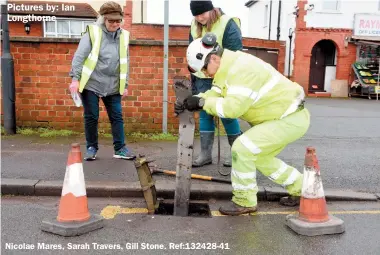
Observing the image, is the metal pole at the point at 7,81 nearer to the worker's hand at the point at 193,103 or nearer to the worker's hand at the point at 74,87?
the worker's hand at the point at 74,87

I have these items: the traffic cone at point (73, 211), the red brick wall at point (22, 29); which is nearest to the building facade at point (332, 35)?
the red brick wall at point (22, 29)

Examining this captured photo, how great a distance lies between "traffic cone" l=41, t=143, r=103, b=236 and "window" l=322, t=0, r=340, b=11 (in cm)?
2098

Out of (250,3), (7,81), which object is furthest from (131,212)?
(250,3)

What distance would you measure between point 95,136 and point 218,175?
1.70 m

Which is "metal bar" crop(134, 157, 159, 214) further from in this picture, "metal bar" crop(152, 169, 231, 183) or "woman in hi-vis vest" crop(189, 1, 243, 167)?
"woman in hi-vis vest" crop(189, 1, 243, 167)

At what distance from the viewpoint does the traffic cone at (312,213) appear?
3.32m

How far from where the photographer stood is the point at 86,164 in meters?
5.05

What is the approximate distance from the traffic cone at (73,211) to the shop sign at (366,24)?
21096 millimetres

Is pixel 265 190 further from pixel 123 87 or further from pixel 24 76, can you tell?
pixel 24 76

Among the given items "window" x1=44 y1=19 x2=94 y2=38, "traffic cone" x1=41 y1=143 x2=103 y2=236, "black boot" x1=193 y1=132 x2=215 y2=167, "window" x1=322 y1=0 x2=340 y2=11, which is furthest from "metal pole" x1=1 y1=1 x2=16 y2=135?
"window" x1=322 y1=0 x2=340 y2=11

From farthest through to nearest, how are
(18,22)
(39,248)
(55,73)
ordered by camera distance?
(18,22), (55,73), (39,248)

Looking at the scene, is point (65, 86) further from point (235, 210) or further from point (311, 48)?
point (311, 48)

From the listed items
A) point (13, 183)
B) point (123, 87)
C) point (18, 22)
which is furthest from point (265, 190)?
point (18, 22)

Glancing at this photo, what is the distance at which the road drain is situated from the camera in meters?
3.82
